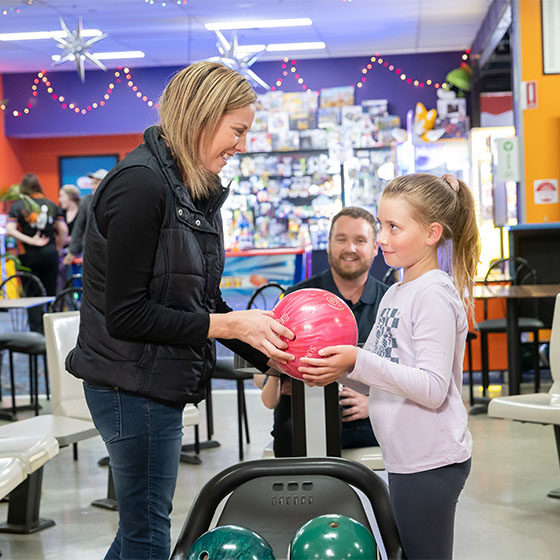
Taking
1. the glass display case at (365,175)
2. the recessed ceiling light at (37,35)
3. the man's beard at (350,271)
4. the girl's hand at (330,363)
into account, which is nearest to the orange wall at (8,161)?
the recessed ceiling light at (37,35)

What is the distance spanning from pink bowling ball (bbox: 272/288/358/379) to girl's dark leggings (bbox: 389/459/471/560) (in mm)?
322

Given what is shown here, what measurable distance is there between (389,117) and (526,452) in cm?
830

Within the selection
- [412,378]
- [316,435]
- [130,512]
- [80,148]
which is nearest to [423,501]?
[412,378]

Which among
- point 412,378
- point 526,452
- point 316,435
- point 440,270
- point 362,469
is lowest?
point 526,452

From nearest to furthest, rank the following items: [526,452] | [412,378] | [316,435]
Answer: [412,378]
[316,435]
[526,452]

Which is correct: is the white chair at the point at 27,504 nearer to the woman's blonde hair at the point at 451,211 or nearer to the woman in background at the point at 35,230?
the woman's blonde hair at the point at 451,211

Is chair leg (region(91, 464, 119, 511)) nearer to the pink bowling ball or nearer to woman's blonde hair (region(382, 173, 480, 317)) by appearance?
the pink bowling ball

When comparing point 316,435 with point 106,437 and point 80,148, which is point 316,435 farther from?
point 80,148

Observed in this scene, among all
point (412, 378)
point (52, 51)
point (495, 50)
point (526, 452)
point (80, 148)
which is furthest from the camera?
point (80, 148)

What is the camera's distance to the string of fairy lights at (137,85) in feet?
40.4

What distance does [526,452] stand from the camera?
462 centimetres

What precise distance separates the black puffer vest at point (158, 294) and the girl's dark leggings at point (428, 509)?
500 millimetres

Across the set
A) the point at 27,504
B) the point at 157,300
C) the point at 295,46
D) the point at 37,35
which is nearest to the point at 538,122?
the point at 295,46

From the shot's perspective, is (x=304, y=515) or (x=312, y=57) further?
(x=312, y=57)
